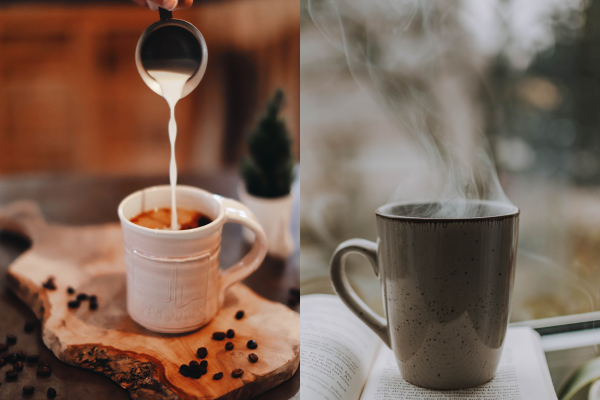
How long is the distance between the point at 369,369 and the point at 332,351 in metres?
0.05

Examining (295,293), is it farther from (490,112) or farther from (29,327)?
(490,112)

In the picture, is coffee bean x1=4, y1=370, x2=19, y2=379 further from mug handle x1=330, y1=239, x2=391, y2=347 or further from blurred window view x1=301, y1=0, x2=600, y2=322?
blurred window view x1=301, y1=0, x2=600, y2=322

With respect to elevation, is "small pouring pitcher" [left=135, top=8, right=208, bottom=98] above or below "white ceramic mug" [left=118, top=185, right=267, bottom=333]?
above

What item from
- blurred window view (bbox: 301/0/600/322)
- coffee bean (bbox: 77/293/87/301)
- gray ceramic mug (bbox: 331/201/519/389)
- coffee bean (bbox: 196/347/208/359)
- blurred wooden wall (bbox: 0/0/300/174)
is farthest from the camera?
blurred wooden wall (bbox: 0/0/300/174)

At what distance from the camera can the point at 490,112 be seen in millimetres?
864

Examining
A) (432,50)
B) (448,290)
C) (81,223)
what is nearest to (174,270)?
(448,290)

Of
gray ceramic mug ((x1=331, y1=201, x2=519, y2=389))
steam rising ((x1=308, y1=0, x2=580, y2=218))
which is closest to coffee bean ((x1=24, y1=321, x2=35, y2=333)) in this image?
gray ceramic mug ((x1=331, y1=201, x2=519, y2=389))

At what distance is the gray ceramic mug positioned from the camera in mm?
374

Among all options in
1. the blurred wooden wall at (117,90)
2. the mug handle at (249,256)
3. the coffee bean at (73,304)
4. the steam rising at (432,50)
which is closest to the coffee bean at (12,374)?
the coffee bean at (73,304)

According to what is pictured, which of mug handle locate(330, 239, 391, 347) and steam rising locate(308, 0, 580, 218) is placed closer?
mug handle locate(330, 239, 391, 347)

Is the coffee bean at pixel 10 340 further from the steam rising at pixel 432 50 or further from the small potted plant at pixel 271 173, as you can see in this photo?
the steam rising at pixel 432 50

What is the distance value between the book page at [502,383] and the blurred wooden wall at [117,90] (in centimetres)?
81

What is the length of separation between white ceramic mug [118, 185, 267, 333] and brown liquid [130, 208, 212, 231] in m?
0.02

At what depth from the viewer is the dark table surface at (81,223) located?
16.9 inches
